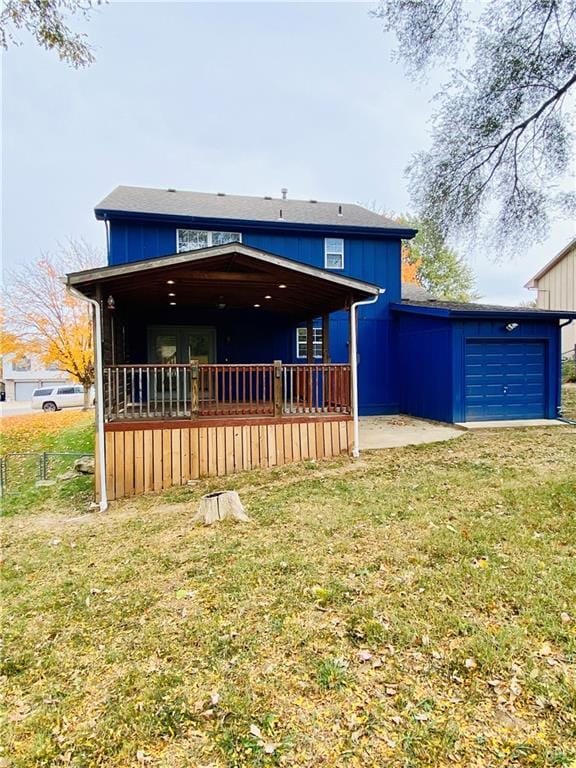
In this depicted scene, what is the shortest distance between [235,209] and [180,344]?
14.5ft

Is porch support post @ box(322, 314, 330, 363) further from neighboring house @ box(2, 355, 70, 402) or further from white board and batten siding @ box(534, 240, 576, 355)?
neighboring house @ box(2, 355, 70, 402)

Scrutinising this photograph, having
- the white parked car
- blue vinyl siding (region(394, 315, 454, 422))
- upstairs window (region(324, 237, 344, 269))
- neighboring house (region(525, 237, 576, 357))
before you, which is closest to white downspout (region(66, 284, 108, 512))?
upstairs window (region(324, 237, 344, 269))

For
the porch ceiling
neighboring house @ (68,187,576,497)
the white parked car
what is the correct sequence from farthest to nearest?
the white parked car < neighboring house @ (68,187,576,497) < the porch ceiling

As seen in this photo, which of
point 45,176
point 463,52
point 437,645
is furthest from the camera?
point 45,176

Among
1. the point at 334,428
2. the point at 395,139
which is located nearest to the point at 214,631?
the point at 334,428

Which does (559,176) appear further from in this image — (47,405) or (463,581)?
(47,405)

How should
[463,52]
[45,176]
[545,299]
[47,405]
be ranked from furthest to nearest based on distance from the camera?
[545,299], [47,405], [45,176], [463,52]

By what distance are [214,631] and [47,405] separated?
79.1 feet

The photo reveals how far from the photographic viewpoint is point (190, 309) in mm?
11305

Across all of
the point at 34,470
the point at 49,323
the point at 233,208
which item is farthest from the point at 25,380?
A: the point at 233,208

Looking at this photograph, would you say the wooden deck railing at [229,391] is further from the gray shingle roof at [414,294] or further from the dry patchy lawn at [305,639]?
the gray shingle roof at [414,294]

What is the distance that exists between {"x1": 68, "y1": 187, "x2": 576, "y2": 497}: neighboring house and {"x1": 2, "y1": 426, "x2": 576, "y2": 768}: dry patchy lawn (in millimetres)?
2364

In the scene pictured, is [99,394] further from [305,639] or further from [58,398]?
[58,398]

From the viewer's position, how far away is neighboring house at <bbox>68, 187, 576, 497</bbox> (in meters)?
6.89
